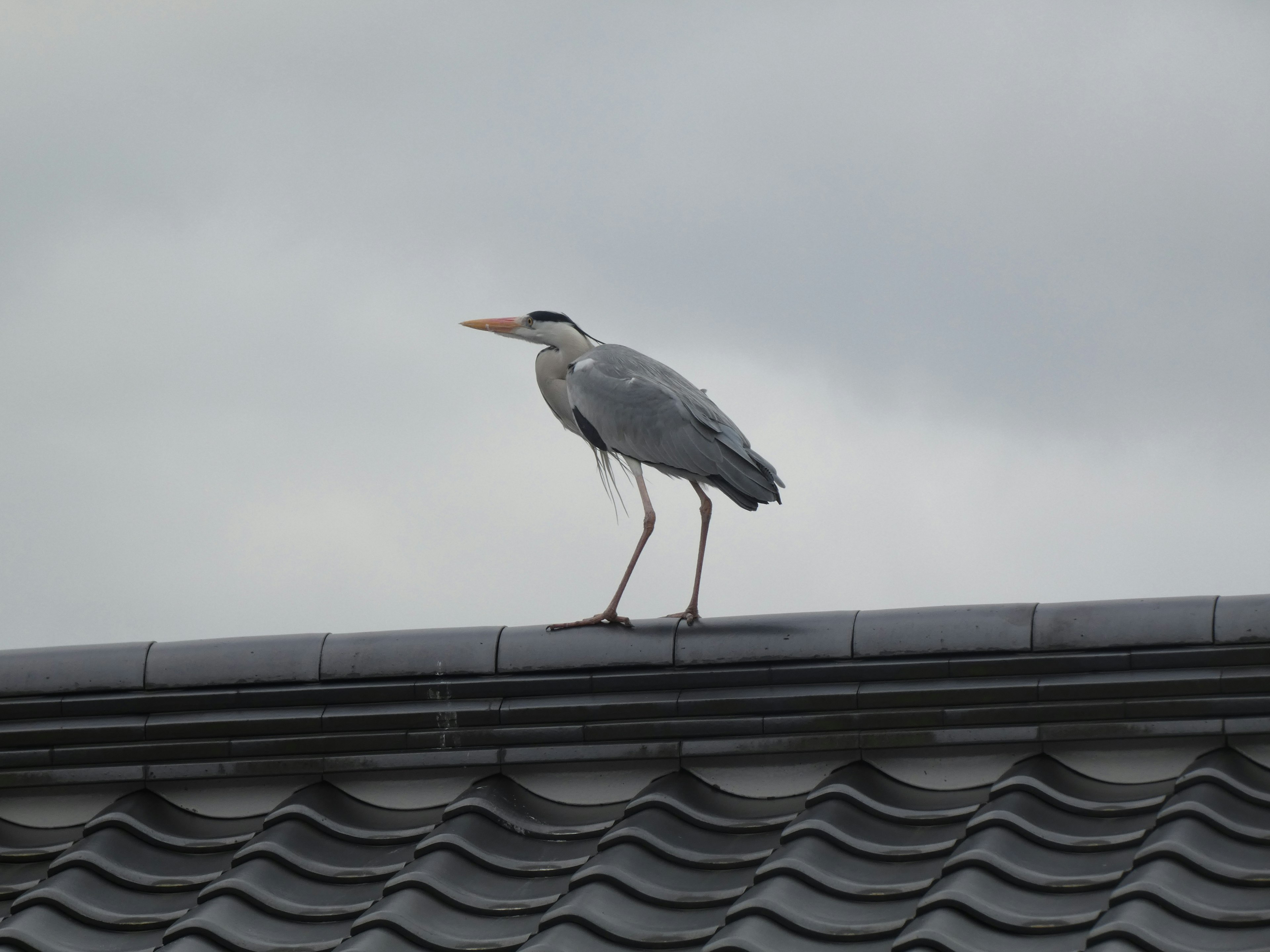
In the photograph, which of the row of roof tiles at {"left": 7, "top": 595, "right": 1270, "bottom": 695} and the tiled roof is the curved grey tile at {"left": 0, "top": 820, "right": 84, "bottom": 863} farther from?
the row of roof tiles at {"left": 7, "top": 595, "right": 1270, "bottom": 695}

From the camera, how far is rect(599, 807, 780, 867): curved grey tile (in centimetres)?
373

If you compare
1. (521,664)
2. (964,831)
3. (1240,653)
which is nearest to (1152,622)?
(1240,653)

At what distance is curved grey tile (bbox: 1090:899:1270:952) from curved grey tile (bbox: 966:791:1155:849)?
428mm

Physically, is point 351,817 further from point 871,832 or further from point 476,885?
point 871,832

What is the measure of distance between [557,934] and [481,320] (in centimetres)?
416

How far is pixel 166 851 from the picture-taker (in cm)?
422

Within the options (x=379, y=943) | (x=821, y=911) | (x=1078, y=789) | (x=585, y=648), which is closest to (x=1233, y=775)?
(x=1078, y=789)

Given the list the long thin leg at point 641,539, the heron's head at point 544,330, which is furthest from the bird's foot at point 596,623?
the heron's head at point 544,330

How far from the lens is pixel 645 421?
243 inches

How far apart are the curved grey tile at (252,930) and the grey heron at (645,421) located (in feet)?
6.50

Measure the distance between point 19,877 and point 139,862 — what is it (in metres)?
0.35

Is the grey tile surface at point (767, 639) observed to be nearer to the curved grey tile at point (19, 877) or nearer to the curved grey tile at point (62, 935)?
the curved grey tile at point (62, 935)

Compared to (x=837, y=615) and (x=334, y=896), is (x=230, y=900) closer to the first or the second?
(x=334, y=896)

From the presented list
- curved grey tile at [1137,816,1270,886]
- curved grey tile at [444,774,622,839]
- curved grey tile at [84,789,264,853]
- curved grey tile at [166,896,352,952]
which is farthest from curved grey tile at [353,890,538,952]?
curved grey tile at [1137,816,1270,886]
